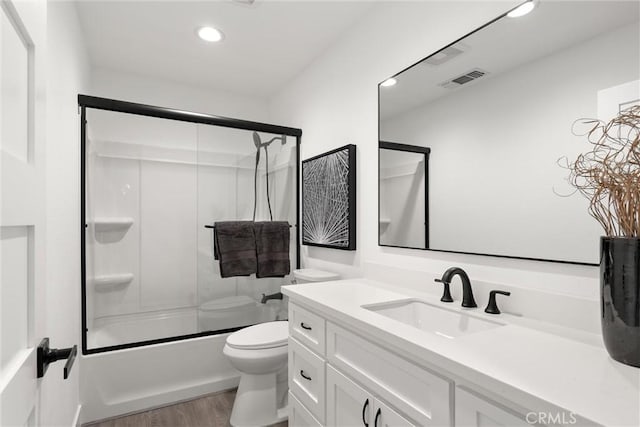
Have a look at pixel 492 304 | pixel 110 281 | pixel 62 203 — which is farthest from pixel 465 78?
pixel 110 281

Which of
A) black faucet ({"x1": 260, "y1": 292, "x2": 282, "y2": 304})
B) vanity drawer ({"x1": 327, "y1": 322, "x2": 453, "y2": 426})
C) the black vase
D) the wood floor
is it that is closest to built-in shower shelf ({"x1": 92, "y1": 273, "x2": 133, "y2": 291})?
the wood floor

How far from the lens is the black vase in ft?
2.44

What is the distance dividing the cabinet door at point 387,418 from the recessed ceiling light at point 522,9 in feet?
4.74

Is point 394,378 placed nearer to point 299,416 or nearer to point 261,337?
point 299,416

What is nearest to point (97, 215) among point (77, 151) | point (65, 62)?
point (77, 151)

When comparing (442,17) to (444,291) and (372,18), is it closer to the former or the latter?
(372,18)

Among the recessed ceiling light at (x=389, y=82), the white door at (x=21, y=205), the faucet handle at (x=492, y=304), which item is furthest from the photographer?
the recessed ceiling light at (x=389, y=82)

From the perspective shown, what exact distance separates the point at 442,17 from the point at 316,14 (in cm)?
85

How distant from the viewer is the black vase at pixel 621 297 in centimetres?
74

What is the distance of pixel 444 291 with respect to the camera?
4.77ft

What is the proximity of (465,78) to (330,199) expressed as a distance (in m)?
1.13

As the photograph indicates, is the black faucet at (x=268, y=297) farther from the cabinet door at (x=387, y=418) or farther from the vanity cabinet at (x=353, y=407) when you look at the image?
the cabinet door at (x=387, y=418)

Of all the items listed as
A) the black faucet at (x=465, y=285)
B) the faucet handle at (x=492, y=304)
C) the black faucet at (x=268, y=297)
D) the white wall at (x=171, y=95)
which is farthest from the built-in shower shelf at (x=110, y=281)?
the faucet handle at (x=492, y=304)

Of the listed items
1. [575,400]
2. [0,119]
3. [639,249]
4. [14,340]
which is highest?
[0,119]
